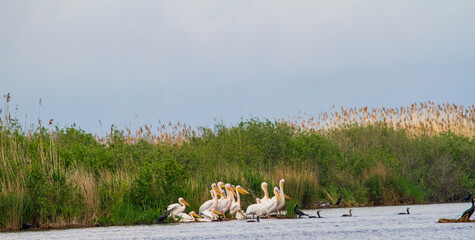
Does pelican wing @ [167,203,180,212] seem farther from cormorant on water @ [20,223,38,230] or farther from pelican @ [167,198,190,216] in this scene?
cormorant on water @ [20,223,38,230]

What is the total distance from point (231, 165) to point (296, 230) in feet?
33.5

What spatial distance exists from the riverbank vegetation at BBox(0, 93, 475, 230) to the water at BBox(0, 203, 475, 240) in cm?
123

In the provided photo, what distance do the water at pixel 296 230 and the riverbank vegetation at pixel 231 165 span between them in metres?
1.23

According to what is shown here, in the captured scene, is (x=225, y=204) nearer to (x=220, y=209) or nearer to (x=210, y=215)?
(x=220, y=209)

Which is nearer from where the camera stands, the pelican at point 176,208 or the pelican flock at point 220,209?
the pelican at point 176,208

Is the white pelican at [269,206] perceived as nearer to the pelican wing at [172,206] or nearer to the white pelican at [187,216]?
the white pelican at [187,216]

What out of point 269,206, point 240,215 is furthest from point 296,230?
point 240,215

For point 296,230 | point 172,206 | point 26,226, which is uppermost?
point 172,206

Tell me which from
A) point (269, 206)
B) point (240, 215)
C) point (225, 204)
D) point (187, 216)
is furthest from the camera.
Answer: point (240, 215)

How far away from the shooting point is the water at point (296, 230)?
16.2 m

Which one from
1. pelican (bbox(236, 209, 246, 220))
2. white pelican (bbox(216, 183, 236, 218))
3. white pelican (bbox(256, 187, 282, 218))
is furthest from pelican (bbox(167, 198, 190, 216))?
white pelican (bbox(256, 187, 282, 218))

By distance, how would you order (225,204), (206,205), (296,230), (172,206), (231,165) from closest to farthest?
(296,230) < (172,206) < (206,205) < (225,204) < (231,165)

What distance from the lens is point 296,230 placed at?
17.8 m

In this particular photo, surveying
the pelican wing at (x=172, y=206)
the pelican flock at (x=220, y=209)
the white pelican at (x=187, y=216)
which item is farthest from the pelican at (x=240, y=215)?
the pelican wing at (x=172, y=206)
